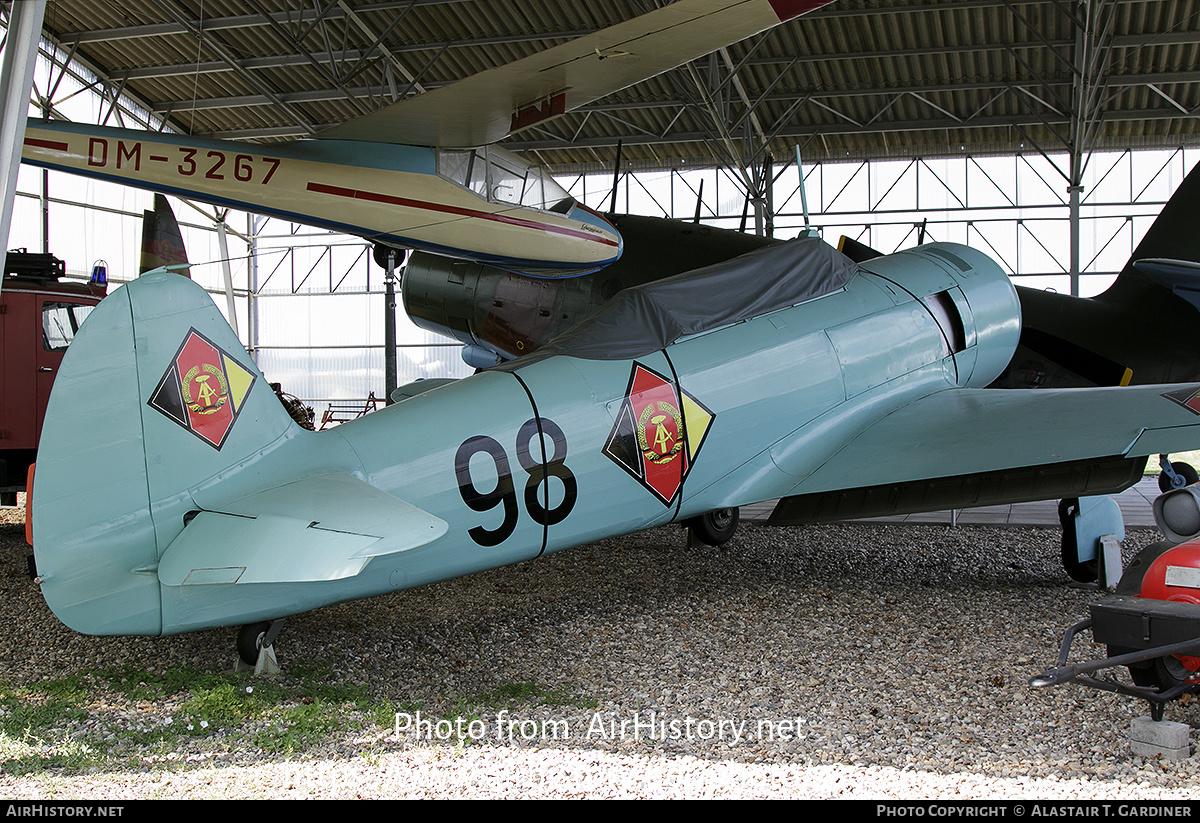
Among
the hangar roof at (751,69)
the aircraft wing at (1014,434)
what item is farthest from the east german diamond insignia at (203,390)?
the hangar roof at (751,69)

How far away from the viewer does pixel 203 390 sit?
3.87 metres

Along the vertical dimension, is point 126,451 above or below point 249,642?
above

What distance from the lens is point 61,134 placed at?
7848 millimetres

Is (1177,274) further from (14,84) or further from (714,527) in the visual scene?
(14,84)

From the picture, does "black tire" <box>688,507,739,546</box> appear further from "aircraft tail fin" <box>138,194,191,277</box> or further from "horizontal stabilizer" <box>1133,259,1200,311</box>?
"aircraft tail fin" <box>138,194,191,277</box>

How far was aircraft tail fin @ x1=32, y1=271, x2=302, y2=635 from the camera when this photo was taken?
355cm

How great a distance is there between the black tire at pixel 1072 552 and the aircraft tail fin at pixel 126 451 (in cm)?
555

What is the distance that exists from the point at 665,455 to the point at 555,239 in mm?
4194

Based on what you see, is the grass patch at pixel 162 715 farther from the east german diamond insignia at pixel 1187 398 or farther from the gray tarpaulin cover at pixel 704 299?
the east german diamond insignia at pixel 1187 398

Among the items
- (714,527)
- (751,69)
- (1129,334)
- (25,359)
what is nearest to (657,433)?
(714,527)

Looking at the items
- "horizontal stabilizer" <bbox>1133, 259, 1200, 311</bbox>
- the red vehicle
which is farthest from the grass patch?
"horizontal stabilizer" <bbox>1133, 259, 1200, 311</bbox>

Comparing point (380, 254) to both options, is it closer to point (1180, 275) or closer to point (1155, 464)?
point (1180, 275)

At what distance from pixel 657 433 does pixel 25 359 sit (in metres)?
7.01
